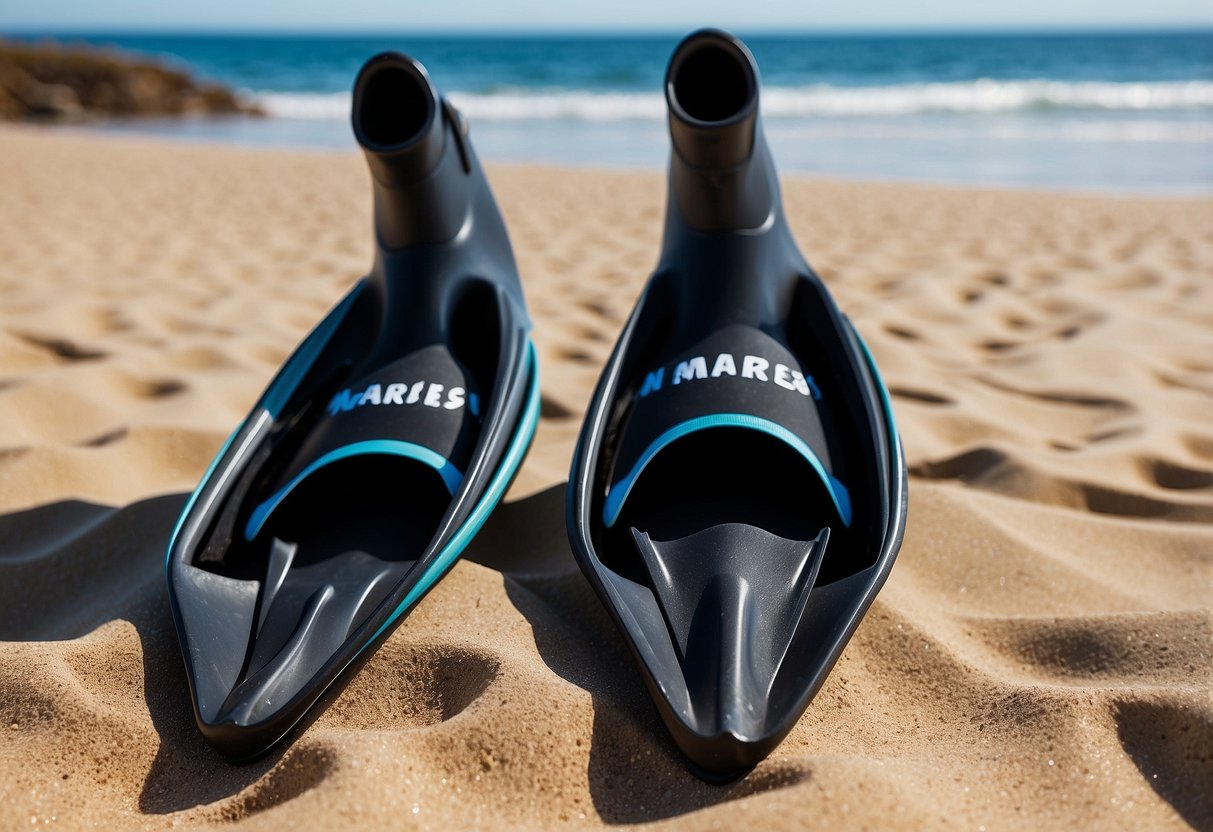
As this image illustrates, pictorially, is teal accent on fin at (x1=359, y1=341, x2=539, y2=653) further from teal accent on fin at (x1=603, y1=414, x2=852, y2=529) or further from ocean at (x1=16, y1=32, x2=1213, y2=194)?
ocean at (x1=16, y1=32, x2=1213, y2=194)

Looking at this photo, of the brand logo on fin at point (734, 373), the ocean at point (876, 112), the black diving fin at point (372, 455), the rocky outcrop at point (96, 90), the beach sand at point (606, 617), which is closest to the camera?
the beach sand at point (606, 617)

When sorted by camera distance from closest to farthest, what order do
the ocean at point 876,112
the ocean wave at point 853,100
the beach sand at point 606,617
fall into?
the beach sand at point 606,617 < the ocean at point 876,112 < the ocean wave at point 853,100

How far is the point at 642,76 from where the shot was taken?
23656 millimetres

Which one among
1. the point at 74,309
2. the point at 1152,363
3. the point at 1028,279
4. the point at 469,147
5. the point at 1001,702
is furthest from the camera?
the point at 1028,279

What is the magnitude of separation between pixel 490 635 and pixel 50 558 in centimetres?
81

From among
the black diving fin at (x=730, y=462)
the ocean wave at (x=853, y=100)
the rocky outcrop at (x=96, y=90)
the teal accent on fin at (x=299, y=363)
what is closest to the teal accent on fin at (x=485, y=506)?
the black diving fin at (x=730, y=462)

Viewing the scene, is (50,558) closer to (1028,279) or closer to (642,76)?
(1028,279)

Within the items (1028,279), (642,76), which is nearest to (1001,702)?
(1028,279)

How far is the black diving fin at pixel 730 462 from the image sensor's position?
112 centimetres

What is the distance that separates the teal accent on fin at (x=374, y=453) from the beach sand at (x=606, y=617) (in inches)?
6.1

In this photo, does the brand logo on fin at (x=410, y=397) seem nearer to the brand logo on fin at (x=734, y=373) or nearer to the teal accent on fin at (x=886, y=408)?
the brand logo on fin at (x=734, y=373)

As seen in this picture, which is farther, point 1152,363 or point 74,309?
point 74,309

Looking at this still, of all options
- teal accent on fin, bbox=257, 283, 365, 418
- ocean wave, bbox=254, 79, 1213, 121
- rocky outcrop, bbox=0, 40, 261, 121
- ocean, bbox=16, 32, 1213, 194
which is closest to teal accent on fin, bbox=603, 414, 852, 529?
teal accent on fin, bbox=257, 283, 365, 418

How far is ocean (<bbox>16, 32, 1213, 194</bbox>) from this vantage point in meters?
8.80
